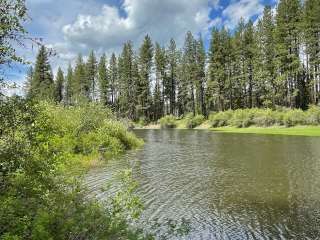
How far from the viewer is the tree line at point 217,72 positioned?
204 feet

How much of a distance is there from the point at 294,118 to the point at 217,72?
93.6 ft

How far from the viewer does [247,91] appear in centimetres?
7556

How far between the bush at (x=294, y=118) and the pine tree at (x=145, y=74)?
41.8 metres

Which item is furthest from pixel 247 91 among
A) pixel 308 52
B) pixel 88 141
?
pixel 88 141

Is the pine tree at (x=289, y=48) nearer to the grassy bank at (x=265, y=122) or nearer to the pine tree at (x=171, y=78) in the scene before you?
the grassy bank at (x=265, y=122)

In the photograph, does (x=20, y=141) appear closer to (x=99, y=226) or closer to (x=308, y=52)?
(x=99, y=226)

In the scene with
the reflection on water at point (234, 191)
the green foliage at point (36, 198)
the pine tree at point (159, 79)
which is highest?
the pine tree at point (159, 79)

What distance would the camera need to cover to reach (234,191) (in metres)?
15.4

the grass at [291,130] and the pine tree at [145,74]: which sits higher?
the pine tree at [145,74]

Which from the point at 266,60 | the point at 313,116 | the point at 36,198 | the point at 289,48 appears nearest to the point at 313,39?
the point at 289,48

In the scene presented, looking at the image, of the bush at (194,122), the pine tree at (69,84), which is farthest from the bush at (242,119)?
the pine tree at (69,84)

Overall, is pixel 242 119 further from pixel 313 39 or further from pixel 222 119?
pixel 313 39

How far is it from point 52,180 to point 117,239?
8.56 ft

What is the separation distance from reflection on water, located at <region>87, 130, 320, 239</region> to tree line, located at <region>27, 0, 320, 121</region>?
2922 cm
